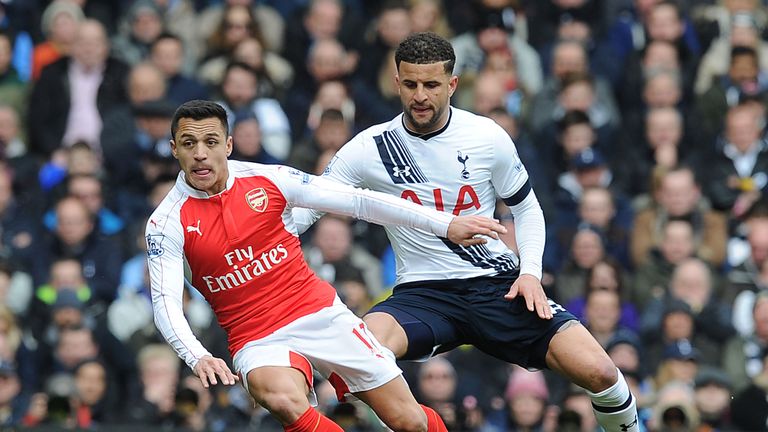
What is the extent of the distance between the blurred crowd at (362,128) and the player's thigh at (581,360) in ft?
6.93

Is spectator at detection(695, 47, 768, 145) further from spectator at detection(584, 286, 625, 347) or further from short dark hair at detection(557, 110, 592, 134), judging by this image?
spectator at detection(584, 286, 625, 347)

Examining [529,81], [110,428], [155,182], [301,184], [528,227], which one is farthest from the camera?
[529,81]

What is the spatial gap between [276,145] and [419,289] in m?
5.03

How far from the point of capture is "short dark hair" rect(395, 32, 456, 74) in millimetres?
9289

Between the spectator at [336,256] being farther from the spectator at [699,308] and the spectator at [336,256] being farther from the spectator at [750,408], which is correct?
the spectator at [750,408]

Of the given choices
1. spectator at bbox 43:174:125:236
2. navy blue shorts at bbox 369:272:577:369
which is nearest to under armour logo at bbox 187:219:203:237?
navy blue shorts at bbox 369:272:577:369

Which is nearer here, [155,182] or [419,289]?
[419,289]

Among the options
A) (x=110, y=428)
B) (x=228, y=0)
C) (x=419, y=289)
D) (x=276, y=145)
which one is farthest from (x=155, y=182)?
(x=419, y=289)

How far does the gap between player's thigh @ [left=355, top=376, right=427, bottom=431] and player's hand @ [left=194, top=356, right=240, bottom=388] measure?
979mm

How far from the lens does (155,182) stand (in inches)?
555

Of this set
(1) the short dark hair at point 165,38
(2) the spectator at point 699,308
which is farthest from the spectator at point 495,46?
(2) the spectator at point 699,308

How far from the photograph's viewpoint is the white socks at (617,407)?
9.38 m

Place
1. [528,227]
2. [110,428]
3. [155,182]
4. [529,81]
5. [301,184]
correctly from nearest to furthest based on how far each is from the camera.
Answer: [301,184]
[528,227]
[110,428]
[155,182]
[529,81]

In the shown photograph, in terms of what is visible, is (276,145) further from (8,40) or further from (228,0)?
(8,40)
